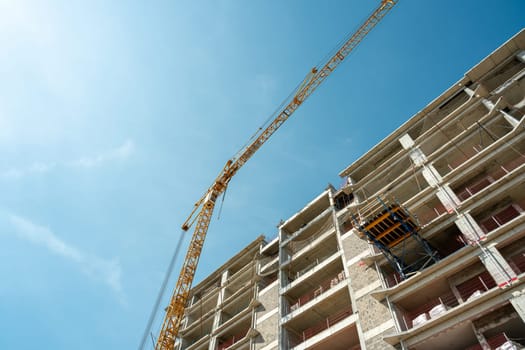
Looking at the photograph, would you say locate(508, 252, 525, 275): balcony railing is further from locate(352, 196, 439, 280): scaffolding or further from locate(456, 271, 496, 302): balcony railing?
locate(352, 196, 439, 280): scaffolding

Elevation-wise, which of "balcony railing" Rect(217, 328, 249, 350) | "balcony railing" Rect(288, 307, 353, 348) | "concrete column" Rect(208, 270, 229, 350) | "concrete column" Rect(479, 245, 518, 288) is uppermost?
"concrete column" Rect(208, 270, 229, 350)

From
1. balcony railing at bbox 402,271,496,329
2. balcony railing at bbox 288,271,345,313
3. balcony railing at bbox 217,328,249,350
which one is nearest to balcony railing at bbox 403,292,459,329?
balcony railing at bbox 402,271,496,329

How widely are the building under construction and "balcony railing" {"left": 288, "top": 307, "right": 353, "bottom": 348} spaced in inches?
3.5

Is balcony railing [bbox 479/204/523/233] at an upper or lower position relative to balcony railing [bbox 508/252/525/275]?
upper

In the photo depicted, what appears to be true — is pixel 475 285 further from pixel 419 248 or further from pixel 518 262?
pixel 419 248

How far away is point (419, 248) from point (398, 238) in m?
1.32

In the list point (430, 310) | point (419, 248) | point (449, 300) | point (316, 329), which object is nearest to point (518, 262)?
point (449, 300)

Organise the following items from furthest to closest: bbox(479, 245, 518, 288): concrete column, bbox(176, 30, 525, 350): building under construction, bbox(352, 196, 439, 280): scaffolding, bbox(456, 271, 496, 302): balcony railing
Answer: bbox(352, 196, 439, 280): scaffolding, bbox(456, 271, 496, 302): balcony railing, bbox(176, 30, 525, 350): building under construction, bbox(479, 245, 518, 288): concrete column

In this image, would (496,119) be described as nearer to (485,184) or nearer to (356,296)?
(485,184)

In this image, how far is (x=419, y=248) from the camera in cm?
2025

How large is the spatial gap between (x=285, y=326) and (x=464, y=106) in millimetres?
19474

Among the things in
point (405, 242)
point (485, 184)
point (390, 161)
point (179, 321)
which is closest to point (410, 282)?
point (405, 242)

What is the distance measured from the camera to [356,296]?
20734 mm

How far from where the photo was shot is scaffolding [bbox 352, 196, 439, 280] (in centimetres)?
1950
